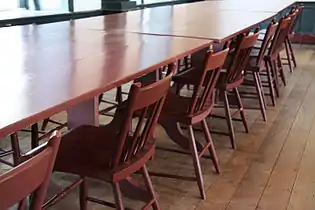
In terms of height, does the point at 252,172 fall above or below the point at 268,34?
below

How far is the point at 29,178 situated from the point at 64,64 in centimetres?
95

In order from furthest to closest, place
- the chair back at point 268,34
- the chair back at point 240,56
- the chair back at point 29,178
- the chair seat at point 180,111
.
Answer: the chair back at point 268,34 → the chair back at point 240,56 → the chair seat at point 180,111 → the chair back at point 29,178

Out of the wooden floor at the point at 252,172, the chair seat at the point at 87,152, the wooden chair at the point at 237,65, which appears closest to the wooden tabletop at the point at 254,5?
the wooden floor at the point at 252,172

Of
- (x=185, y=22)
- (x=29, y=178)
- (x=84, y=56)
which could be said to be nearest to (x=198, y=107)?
(x=84, y=56)

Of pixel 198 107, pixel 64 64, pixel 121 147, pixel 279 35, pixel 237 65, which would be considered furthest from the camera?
pixel 279 35

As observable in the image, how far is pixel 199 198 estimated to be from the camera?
250 centimetres

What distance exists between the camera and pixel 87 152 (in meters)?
1.90

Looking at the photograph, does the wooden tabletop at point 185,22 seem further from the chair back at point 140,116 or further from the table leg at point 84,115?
the chair back at point 140,116

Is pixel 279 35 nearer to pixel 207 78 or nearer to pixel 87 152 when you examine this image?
pixel 207 78

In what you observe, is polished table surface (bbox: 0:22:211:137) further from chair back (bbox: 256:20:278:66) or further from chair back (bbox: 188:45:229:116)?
chair back (bbox: 256:20:278:66)

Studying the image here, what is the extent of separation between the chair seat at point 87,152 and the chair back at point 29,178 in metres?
0.68

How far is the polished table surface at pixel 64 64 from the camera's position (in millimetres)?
1334

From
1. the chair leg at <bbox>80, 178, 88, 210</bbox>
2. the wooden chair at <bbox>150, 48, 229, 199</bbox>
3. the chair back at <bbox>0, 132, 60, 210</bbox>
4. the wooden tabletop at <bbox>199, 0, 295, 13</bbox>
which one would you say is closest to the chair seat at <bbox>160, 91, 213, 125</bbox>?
the wooden chair at <bbox>150, 48, 229, 199</bbox>

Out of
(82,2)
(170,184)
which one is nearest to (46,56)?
(170,184)
